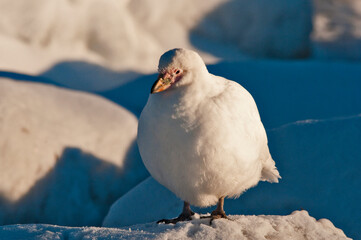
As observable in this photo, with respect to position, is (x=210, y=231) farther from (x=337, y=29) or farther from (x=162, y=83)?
(x=337, y=29)

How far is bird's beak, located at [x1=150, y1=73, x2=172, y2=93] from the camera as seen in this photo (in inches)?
101

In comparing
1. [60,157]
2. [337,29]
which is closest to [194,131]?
[60,157]

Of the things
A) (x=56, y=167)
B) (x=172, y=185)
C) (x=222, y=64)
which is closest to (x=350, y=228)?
(x=172, y=185)

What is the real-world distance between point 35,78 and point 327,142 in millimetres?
2918

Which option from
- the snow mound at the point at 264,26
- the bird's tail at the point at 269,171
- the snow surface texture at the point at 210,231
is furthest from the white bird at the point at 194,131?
the snow mound at the point at 264,26

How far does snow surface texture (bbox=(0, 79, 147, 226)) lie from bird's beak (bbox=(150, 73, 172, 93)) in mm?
2131

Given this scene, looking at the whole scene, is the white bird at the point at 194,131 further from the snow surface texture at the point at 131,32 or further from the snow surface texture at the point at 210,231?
the snow surface texture at the point at 131,32

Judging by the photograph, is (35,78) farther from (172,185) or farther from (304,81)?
(172,185)

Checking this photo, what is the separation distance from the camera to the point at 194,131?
260 cm

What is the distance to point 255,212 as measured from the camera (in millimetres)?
3729

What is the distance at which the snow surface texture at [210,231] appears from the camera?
8.65 ft

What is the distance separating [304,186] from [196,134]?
144 centimetres

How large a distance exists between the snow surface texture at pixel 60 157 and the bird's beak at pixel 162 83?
2131 mm

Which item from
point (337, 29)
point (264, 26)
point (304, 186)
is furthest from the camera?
point (264, 26)
